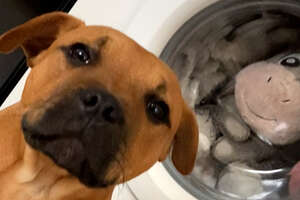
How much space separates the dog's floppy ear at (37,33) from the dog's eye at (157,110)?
0.87ft

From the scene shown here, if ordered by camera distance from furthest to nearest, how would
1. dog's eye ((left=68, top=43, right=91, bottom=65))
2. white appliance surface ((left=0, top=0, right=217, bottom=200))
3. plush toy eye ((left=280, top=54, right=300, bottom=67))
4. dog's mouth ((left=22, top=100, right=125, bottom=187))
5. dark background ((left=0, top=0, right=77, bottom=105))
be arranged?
1. dark background ((left=0, top=0, right=77, bottom=105))
2. plush toy eye ((left=280, top=54, right=300, bottom=67))
3. white appliance surface ((left=0, top=0, right=217, bottom=200))
4. dog's eye ((left=68, top=43, right=91, bottom=65))
5. dog's mouth ((left=22, top=100, right=125, bottom=187))

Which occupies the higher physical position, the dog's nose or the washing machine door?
the dog's nose

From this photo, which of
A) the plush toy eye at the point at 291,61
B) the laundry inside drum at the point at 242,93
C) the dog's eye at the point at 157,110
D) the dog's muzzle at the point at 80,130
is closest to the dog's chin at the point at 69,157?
the dog's muzzle at the point at 80,130

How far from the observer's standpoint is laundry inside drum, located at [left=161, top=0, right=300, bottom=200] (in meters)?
1.47

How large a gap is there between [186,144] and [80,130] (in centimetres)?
50

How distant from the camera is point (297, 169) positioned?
1.49 metres

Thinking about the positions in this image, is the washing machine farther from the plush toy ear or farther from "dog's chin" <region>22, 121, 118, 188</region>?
"dog's chin" <region>22, 121, 118, 188</region>

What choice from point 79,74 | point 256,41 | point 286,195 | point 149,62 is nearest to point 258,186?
point 286,195

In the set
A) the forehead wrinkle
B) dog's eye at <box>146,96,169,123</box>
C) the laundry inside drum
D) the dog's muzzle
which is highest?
the dog's muzzle

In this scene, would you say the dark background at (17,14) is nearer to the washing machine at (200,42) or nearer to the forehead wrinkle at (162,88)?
the washing machine at (200,42)

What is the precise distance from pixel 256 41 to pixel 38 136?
1.01 m

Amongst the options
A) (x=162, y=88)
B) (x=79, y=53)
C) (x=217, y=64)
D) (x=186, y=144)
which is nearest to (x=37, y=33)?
(x=79, y=53)

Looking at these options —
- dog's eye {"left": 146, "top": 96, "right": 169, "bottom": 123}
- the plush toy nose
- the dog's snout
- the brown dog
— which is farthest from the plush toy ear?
the dog's snout

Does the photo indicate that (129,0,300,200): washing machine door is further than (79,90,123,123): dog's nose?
Yes
